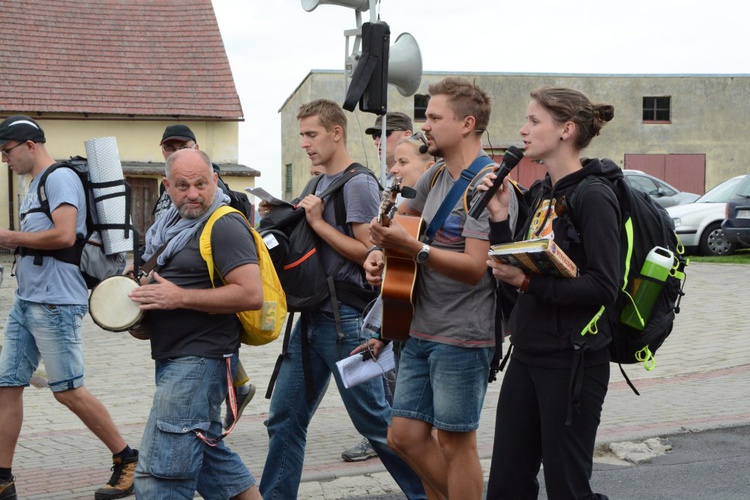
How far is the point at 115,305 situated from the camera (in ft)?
13.4

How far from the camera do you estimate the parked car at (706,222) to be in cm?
2066

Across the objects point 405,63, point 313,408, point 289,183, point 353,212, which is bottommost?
point 313,408

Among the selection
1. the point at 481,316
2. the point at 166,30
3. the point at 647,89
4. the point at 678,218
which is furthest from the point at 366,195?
the point at 647,89

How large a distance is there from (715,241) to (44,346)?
58.9ft

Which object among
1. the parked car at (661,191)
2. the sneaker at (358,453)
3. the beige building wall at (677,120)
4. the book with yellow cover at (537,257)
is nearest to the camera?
the book with yellow cover at (537,257)

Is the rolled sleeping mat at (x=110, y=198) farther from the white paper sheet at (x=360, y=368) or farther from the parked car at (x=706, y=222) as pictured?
the parked car at (x=706, y=222)

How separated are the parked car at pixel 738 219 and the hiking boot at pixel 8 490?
1662cm

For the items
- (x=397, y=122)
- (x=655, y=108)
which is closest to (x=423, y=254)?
(x=397, y=122)

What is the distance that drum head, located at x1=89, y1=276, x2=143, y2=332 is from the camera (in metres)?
4.03

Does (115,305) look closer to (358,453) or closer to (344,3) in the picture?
(358,453)

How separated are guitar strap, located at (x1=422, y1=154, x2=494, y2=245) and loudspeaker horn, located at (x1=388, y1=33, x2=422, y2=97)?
15.9ft

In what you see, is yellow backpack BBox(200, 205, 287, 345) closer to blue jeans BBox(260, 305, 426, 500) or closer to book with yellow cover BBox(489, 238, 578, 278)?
blue jeans BBox(260, 305, 426, 500)

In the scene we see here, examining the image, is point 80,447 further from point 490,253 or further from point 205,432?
point 490,253

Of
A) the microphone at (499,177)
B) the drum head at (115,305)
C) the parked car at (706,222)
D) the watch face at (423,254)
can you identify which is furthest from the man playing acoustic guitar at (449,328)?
the parked car at (706,222)
